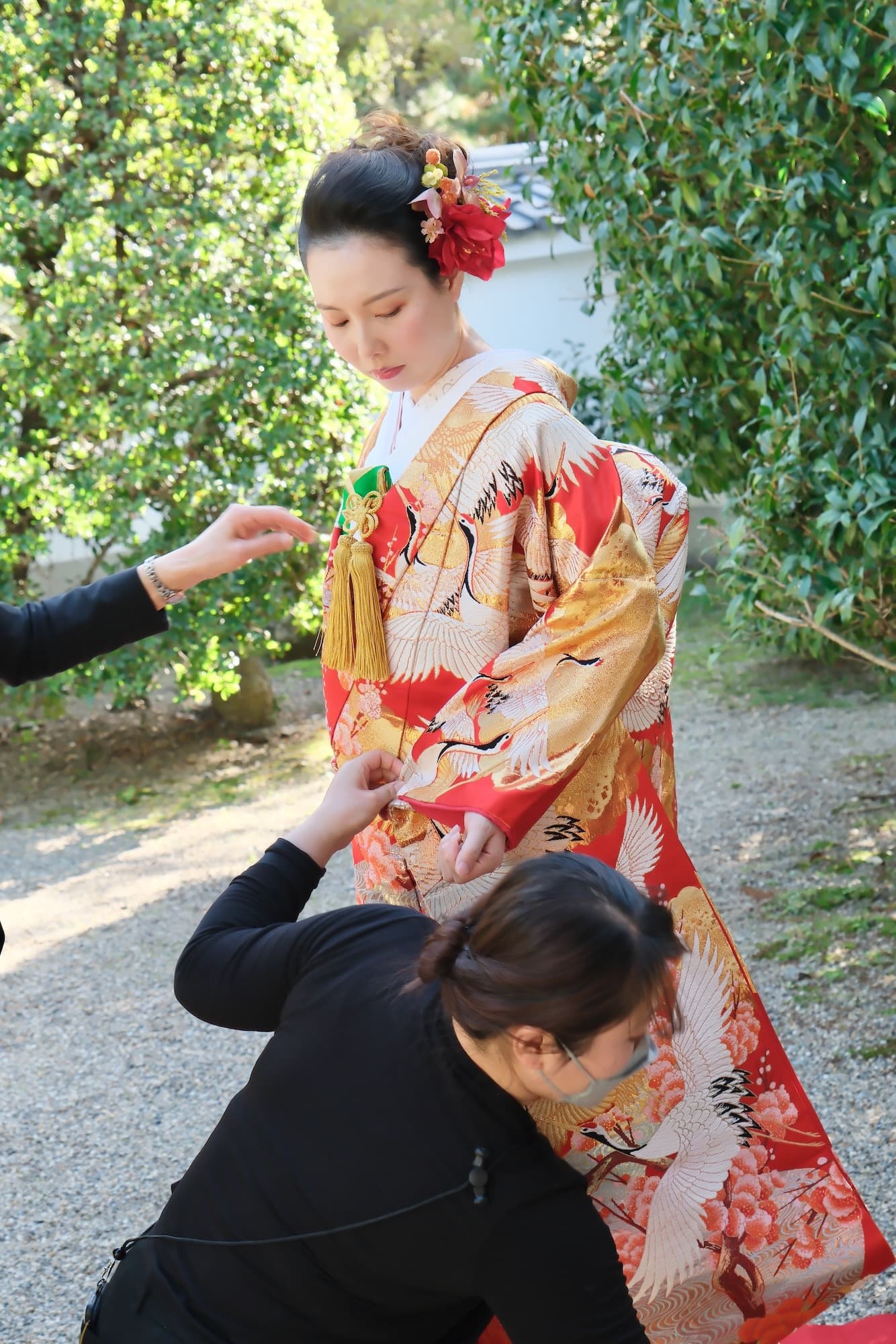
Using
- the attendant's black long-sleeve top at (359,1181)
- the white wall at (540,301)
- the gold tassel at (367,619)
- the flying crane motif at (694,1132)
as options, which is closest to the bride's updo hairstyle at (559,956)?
the attendant's black long-sleeve top at (359,1181)

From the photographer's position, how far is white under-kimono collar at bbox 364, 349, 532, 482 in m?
1.79

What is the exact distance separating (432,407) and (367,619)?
30cm

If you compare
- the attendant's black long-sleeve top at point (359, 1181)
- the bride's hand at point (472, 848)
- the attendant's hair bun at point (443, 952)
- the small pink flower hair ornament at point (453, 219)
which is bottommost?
the attendant's black long-sleeve top at point (359, 1181)

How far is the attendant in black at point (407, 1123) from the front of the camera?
1201 millimetres

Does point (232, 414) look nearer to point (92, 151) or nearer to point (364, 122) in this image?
point (92, 151)

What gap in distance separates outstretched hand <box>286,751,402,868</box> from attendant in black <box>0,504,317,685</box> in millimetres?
383

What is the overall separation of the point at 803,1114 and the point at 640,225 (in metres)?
2.81

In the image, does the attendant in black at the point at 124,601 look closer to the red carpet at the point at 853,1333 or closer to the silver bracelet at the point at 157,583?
the silver bracelet at the point at 157,583

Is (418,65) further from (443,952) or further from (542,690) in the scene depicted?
(443,952)

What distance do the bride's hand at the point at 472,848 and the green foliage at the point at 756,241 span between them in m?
1.88

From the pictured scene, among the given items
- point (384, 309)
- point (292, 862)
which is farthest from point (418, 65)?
point (292, 862)

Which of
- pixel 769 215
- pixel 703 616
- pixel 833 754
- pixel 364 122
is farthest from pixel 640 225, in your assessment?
pixel 703 616

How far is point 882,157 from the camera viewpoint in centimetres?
293

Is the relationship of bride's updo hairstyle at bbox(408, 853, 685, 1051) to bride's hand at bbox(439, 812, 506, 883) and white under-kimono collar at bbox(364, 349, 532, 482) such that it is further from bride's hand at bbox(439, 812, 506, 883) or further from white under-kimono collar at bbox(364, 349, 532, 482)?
white under-kimono collar at bbox(364, 349, 532, 482)
